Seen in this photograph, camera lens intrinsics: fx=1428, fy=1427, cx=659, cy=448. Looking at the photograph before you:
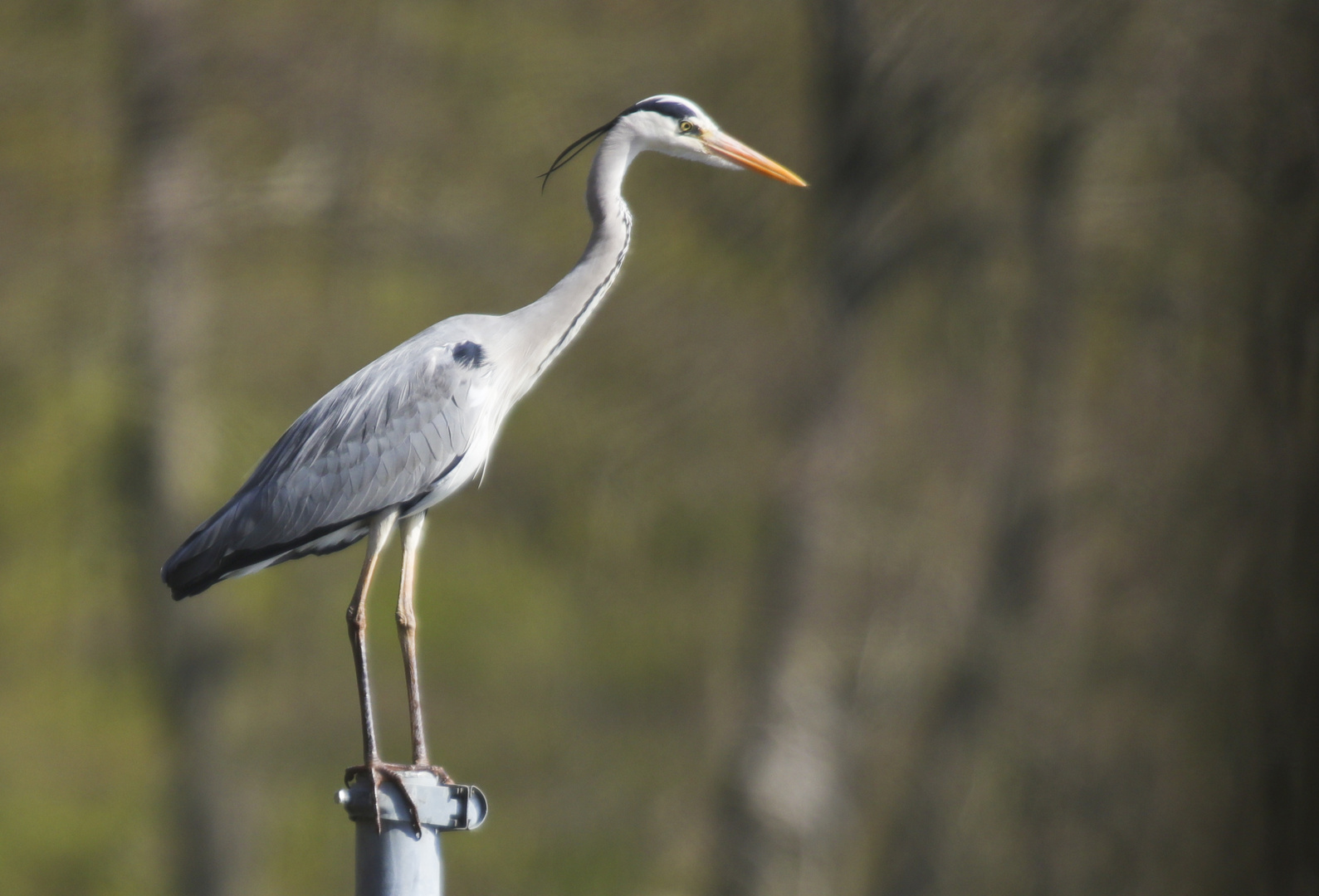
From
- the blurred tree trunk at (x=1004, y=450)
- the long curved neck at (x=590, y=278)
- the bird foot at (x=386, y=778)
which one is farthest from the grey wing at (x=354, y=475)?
the blurred tree trunk at (x=1004, y=450)

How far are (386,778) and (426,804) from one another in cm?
10

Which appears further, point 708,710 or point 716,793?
point 708,710

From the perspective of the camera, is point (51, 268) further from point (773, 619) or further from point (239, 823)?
point (773, 619)

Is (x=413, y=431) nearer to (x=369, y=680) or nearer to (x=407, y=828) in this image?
(x=369, y=680)

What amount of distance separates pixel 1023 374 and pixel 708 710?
123 inches

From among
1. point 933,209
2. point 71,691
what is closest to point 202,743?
point 71,691

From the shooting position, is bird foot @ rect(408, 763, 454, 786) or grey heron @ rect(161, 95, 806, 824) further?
grey heron @ rect(161, 95, 806, 824)

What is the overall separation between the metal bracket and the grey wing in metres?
0.54

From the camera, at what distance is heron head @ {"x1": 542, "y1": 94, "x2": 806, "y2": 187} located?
2873 mm

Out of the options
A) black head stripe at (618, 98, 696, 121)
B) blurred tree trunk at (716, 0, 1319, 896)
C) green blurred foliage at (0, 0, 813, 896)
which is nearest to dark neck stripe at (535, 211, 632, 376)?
black head stripe at (618, 98, 696, 121)

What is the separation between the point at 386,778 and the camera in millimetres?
2463

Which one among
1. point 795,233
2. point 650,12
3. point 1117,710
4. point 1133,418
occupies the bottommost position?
point 1117,710

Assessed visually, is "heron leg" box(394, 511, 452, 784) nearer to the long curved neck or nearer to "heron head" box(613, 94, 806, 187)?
the long curved neck

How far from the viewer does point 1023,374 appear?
928 centimetres
